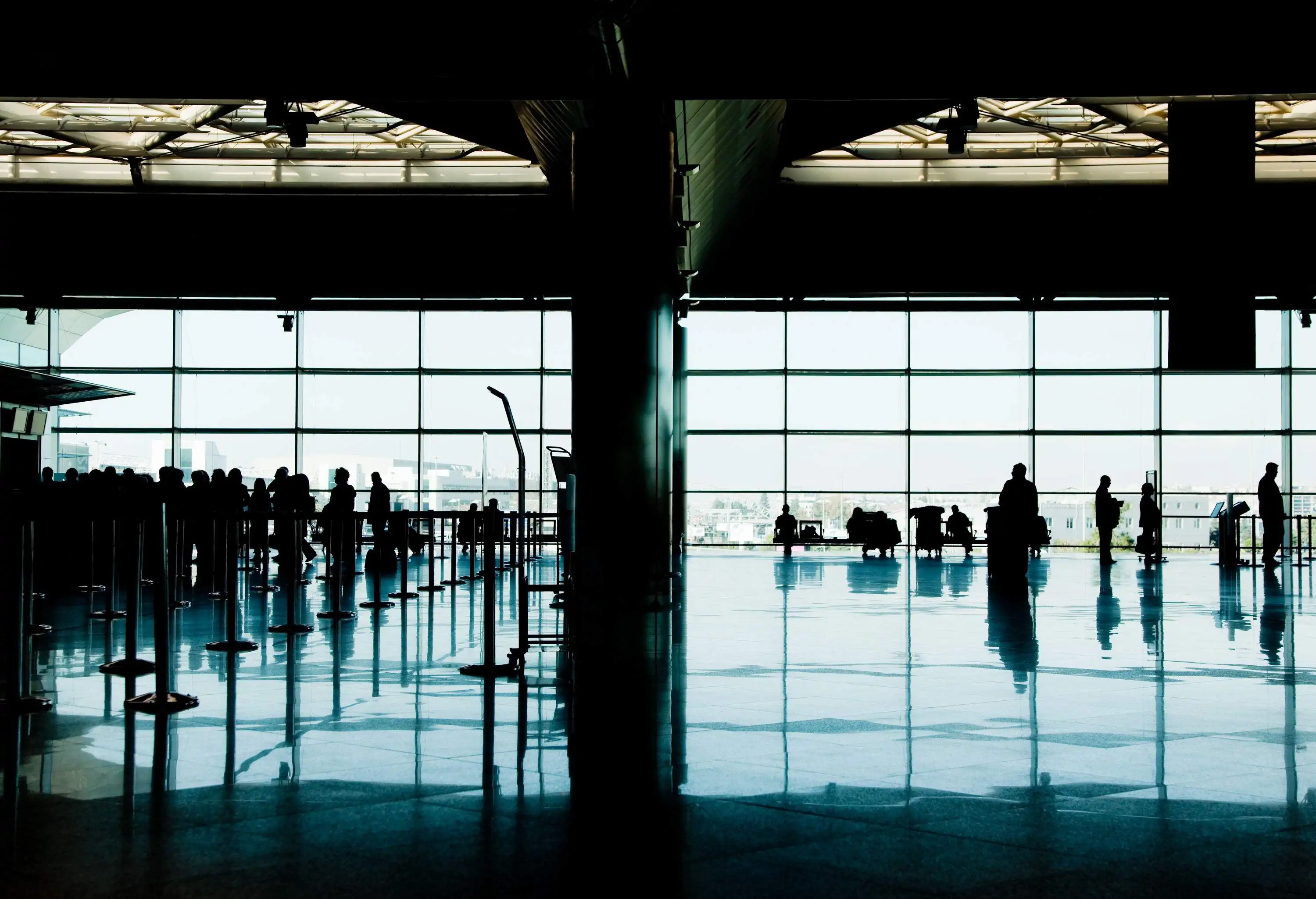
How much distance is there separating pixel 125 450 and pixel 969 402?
64.5ft

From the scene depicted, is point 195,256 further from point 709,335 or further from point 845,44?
point 845,44

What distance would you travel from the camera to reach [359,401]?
27.3 meters

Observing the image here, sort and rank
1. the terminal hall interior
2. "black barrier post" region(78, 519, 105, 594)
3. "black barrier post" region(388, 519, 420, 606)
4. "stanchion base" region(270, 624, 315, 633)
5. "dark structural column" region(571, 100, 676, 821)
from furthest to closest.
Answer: "black barrier post" region(78, 519, 105, 594), "black barrier post" region(388, 519, 420, 606), "dark structural column" region(571, 100, 676, 821), "stanchion base" region(270, 624, 315, 633), the terminal hall interior

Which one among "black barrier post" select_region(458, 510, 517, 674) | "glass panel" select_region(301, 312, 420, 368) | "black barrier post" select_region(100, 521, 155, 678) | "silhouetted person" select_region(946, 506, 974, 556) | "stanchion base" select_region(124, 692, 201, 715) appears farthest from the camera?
"glass panel" select_region(301, 312, 420, 368)

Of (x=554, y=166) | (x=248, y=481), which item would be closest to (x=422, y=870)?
(x=554, y=166)

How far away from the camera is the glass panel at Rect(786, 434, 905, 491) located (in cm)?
2730

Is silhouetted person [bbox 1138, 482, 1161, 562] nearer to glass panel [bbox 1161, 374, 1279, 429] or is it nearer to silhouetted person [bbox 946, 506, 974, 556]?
silhouetted person [bbox 946, 506, 974, 556]

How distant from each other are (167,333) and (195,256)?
14.4 ft

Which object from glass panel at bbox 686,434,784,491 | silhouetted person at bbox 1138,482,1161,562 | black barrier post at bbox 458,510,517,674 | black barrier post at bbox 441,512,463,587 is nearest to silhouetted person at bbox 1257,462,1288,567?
silhouetted person at bbox 1138,482,1161,562

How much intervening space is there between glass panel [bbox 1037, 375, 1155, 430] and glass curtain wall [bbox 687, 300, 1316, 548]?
0.03 meters

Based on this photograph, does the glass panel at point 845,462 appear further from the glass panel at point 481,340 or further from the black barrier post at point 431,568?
the black barrier post at point 431,568

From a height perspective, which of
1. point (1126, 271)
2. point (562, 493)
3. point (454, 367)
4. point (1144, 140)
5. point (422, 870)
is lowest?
point (422, 870)

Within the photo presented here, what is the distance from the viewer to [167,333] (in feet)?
89.1

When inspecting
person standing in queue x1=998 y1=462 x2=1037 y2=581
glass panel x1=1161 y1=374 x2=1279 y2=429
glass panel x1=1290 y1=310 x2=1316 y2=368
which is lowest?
person standing in queue x1=998 y1=462 x2=1037 y2=581
